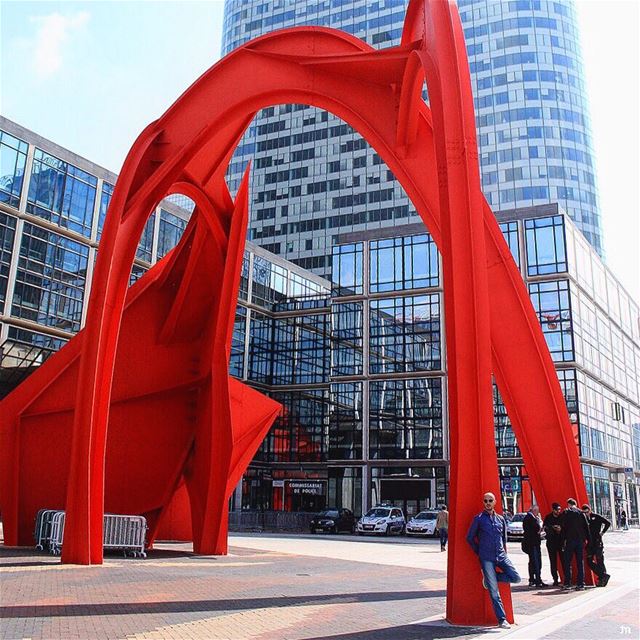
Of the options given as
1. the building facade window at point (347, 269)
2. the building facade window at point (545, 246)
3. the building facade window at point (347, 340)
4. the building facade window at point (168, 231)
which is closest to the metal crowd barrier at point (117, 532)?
the building facade window at point (347, 340)

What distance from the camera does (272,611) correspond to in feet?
29.1

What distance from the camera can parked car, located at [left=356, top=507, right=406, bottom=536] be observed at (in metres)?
36.7

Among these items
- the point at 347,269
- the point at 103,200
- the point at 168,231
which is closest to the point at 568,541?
the point at 347,269

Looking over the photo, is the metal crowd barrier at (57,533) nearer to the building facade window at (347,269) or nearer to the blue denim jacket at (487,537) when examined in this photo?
the blue denim jacket at (487,537)

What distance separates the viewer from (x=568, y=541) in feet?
37.7

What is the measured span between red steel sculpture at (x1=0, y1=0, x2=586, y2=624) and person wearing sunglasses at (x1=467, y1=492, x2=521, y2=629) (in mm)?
257

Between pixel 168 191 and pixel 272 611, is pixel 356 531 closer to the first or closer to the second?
pixel 168 191

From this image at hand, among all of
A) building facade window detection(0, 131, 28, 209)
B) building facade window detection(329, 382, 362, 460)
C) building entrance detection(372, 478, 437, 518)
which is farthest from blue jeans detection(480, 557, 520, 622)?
building facade window detection(329, 382, 362, 460)

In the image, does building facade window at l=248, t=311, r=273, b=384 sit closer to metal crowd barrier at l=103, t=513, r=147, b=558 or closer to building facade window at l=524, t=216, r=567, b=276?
building facade window at l=524, t=216, r=567, b=276

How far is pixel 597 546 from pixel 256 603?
641 cm

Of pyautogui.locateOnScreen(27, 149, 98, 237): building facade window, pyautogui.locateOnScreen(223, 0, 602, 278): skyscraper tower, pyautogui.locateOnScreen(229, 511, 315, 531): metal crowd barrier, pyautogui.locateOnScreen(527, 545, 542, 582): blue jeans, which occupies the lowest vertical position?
pyautogui.locateOnScreen(229, 511, 315, 531): metal crowd barrier

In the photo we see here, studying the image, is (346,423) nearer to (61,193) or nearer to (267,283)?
(267,283)

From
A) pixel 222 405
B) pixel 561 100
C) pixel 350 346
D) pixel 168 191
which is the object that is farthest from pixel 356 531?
pixel 561 100

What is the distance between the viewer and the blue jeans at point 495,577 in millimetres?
7755
